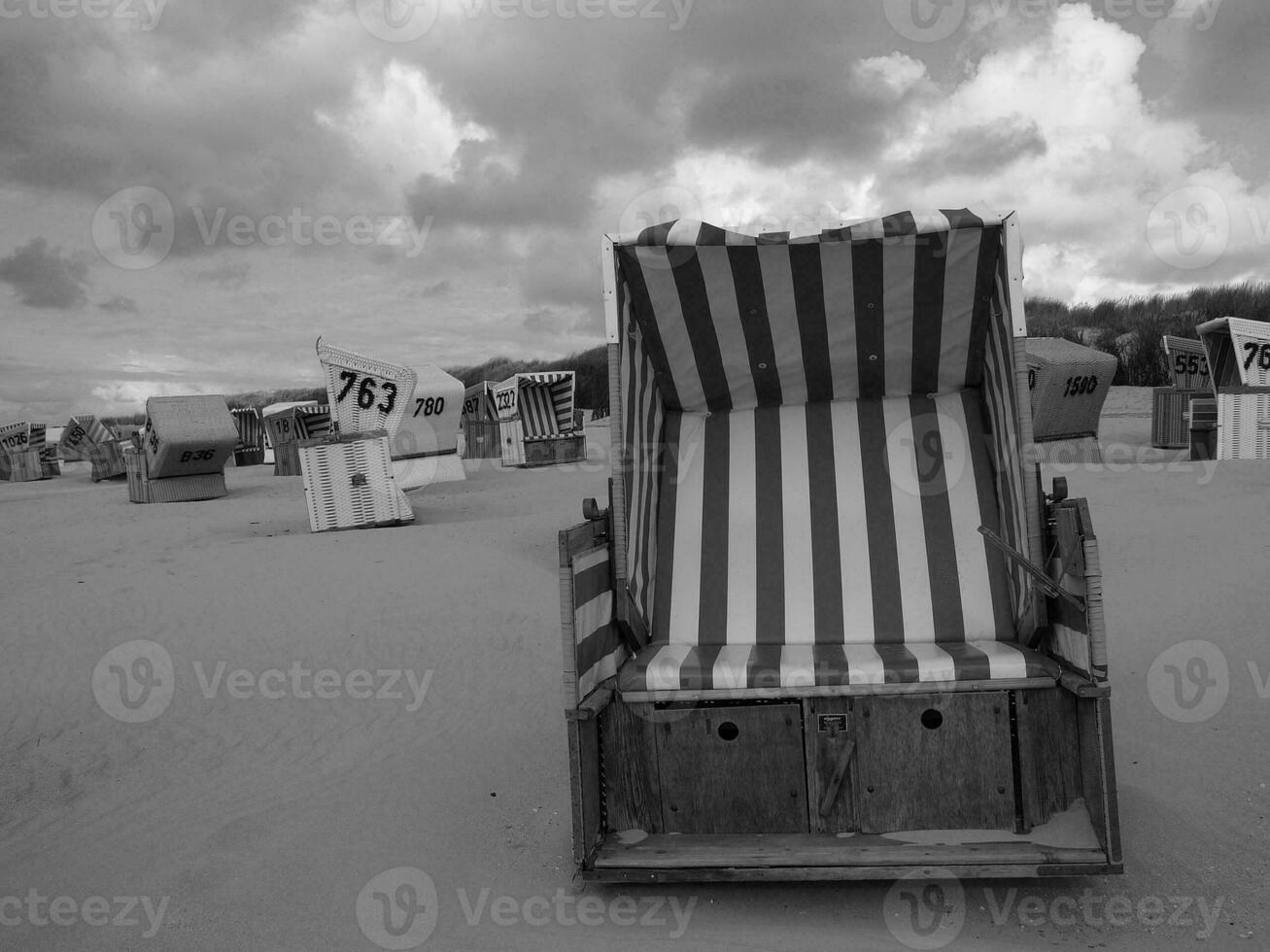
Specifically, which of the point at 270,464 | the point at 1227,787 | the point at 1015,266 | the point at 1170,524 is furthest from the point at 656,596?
the point at 270,464

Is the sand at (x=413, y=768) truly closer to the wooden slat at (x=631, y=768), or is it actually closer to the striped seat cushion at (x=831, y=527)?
the wooden slat at (x=631, y=768)

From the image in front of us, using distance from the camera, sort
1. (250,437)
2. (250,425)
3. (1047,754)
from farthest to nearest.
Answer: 1. (250,437)
2. (250,425)
3. (1047,754)

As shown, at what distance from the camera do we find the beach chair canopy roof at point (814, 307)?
3.80 meters

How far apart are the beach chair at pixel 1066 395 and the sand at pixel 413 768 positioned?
721cm

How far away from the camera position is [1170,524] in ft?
29.1

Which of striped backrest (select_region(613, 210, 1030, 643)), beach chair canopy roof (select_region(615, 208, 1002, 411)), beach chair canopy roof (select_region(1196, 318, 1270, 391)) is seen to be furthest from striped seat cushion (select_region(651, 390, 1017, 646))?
beach chair canopy roof (select_region(1196, 318, 1270, 391))

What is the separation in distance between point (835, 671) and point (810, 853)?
23.8 inches

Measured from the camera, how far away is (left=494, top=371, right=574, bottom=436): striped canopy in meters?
25.5

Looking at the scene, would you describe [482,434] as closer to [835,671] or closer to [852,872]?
[835,671]

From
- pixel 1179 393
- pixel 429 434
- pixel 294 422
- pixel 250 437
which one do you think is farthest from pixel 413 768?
pixel 250 437

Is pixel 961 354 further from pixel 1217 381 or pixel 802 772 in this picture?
pixel 1217 381

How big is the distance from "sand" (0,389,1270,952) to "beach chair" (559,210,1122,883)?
23 cm

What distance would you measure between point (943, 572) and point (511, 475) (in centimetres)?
1534

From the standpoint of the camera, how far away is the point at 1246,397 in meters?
12.6
